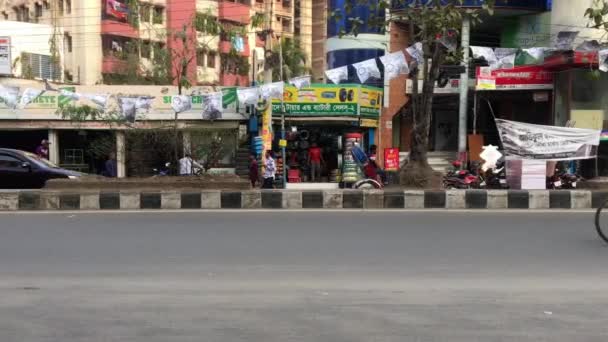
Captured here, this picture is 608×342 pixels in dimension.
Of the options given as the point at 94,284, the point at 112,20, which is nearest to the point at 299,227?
the point at 94,284

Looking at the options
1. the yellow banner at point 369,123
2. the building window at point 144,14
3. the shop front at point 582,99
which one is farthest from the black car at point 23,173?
the shop front at point 582,99

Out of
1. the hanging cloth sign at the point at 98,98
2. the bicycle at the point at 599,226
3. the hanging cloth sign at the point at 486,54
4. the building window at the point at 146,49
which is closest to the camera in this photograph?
the bicycle at the point at 599,226

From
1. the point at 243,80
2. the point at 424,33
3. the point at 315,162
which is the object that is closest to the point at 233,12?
the point at 243,80

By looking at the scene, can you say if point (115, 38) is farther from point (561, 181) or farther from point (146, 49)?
point (561, 181)

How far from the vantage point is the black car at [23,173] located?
14.1 meters

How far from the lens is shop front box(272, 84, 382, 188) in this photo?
2048 cm

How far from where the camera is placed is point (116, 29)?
3816cm

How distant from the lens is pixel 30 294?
4.84 metres

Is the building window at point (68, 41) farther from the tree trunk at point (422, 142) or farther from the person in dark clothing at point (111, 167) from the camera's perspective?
the tree trunk at point (422, 142)

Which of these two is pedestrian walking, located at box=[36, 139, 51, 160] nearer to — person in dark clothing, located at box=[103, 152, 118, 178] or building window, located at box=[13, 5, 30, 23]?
person in dark clothing, located at box=[103, 152, 118, 178]

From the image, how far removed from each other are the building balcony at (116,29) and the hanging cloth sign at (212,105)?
19.0m

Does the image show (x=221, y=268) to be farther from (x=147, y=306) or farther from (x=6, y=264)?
(x=6, y=264)

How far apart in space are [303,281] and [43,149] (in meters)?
17.8

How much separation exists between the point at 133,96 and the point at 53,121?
3.91m
